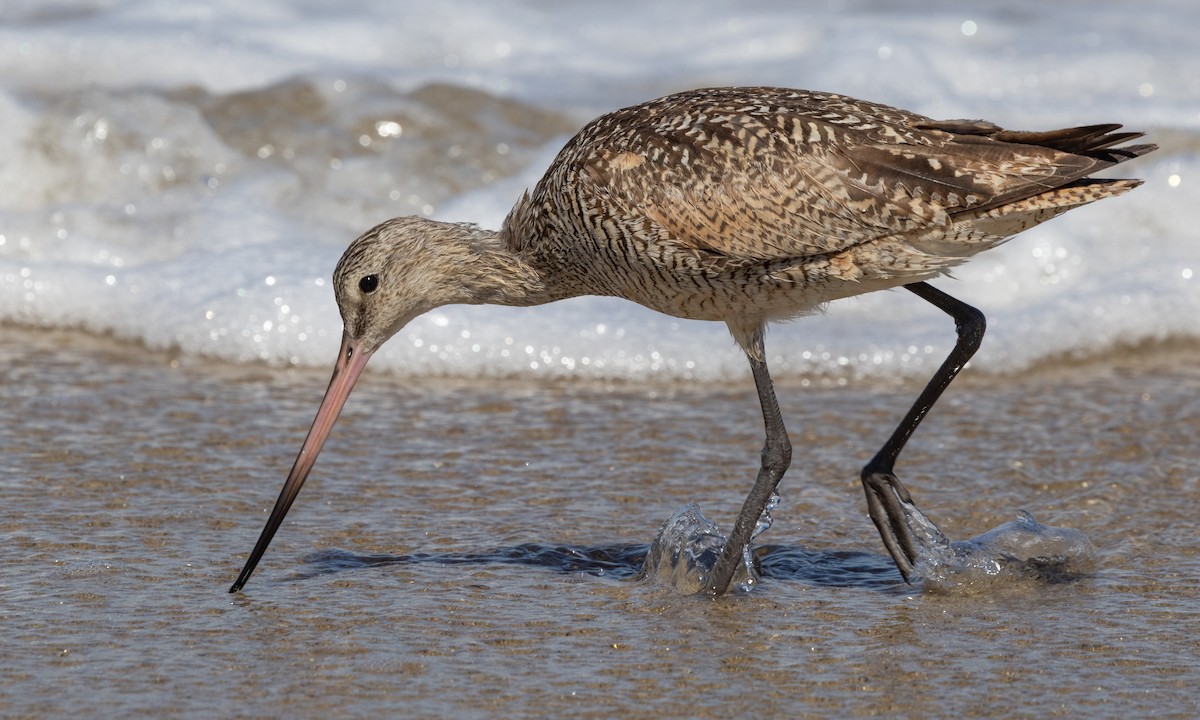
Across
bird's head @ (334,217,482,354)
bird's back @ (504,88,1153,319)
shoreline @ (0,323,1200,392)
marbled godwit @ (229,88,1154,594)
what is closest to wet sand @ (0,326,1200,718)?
shoreline @ (0,323,1200,392)

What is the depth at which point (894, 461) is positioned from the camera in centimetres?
476

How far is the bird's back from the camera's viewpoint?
4234mm

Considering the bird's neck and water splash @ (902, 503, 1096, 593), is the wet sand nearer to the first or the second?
water splash @ (902, 503, 1096, 593)

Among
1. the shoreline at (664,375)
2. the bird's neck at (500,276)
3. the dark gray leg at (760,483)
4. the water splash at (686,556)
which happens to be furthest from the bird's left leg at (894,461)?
the shoreline at (664,375)

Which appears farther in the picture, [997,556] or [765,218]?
[997,556]

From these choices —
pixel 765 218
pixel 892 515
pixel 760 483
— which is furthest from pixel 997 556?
pixel 765 218

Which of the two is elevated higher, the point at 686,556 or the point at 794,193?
the point at 794,193

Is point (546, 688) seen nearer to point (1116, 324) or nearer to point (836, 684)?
point (836, 684)

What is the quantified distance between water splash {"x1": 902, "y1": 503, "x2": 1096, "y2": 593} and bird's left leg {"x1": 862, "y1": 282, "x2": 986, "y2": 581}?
0.04 m

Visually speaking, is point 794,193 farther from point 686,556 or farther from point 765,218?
point 686,556

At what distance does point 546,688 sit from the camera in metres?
3.75

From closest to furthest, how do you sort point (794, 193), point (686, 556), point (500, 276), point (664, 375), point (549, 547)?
point (794, 193) → point (686, 556) → point (549, 547) → point (500, 276) → point (664, 375)

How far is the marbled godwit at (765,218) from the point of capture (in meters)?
4.25

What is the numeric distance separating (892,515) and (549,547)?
3.25ft
